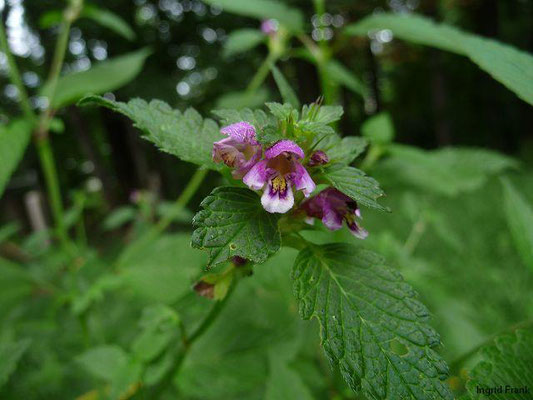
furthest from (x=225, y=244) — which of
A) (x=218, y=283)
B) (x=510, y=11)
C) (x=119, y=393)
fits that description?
(x=510, y=11)

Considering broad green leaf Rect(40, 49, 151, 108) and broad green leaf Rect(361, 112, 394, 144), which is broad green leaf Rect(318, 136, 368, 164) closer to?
broad green leaf Rect(361, 112, 394, 144)

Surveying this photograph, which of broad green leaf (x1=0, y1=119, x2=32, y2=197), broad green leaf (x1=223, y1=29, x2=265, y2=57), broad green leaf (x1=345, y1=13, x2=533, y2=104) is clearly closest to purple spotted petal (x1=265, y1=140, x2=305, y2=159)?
broad green leaf (x1=345, y1=13, x2=533, y2=104)

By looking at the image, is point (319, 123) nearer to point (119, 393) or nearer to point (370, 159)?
point (119, 393)

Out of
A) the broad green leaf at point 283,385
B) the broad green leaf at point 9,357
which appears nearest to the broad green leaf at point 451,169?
the broad green leaf at point 283,385

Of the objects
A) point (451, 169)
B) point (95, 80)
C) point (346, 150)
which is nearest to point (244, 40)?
point (95, 80)

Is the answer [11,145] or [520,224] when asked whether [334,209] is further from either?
[11,145]

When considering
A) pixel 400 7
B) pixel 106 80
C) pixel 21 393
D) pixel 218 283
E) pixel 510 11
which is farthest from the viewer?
pixel 510 11

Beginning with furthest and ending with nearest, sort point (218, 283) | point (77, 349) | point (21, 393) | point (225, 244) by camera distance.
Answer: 1. point (77, 349)
2. point (21, 393)
3. point (218, 283)
4. point (225, 244)
